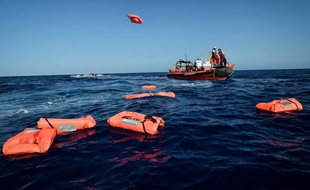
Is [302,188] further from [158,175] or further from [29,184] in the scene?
[29,184]

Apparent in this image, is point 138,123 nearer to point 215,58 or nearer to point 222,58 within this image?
point 222,58

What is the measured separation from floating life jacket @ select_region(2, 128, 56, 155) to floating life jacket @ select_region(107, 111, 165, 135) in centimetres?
232

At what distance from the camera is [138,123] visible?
6336 mm

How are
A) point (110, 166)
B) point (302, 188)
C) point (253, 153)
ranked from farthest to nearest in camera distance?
point (253, 153) < point (110, 166) < point (302, 188)

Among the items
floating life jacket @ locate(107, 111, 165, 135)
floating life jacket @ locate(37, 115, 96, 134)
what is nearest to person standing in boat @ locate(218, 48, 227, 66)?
floating life jacket @ locate(107, 111, 165, 135)

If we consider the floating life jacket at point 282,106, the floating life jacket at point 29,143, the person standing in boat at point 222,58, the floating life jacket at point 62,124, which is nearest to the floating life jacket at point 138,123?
the floating life jacket at point 62,124

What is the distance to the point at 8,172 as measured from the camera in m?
4.34

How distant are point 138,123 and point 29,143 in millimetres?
3430

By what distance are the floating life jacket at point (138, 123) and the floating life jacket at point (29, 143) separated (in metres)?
2.32

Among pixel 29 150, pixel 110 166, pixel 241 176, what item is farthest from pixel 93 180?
pixel 241 176

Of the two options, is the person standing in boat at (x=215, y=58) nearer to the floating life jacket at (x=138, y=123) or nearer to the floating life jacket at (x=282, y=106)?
the floating life jacket at (x=282, y=106)

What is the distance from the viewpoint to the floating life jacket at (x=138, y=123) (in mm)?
6117

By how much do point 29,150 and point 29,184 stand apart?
1489 mm

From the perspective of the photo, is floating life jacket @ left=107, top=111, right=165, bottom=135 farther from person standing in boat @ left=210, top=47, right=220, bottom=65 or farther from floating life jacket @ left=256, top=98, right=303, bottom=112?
person standing in boat @ left=210, top=47, right=220, bottom=65
